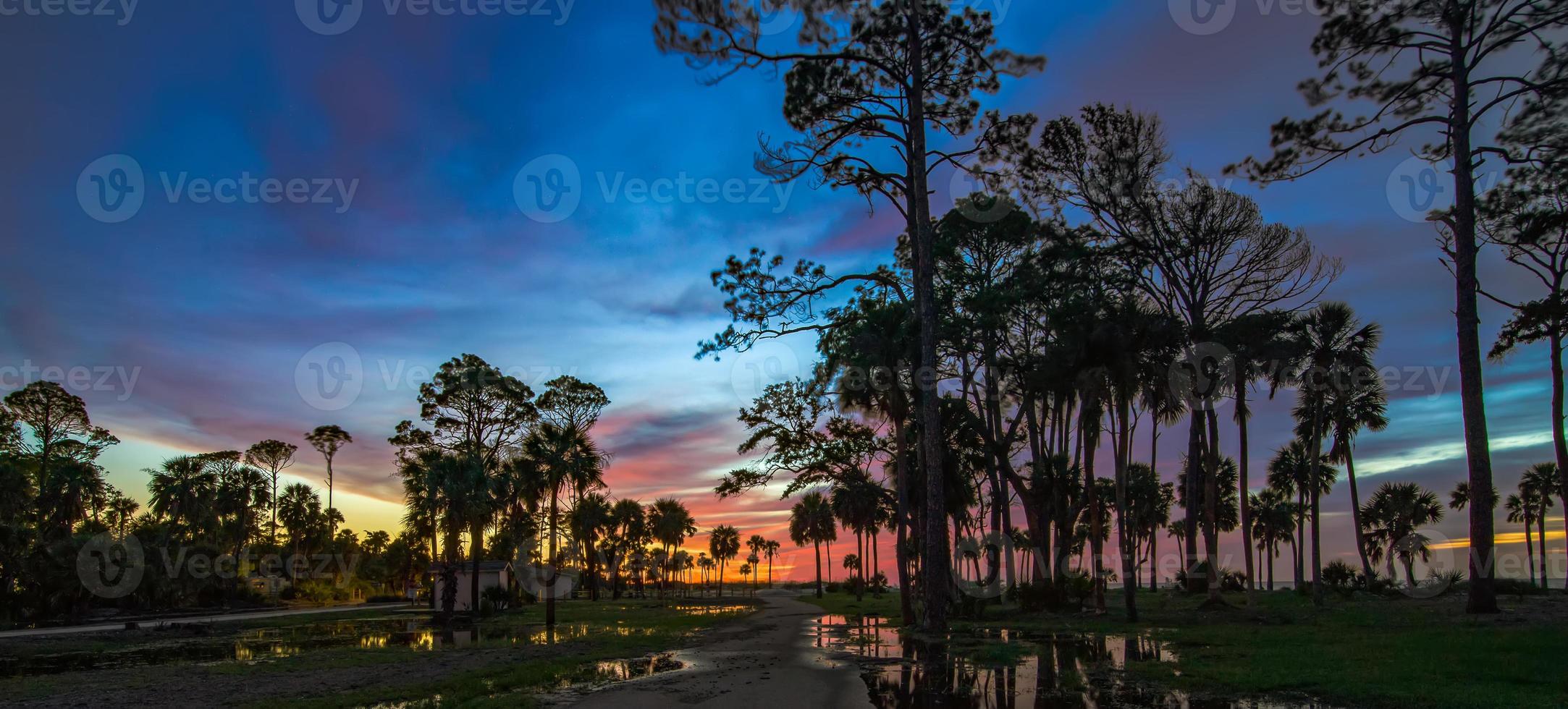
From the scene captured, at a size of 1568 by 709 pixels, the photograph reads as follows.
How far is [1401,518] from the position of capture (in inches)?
2159

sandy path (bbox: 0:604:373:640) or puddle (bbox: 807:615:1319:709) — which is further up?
puddle (bbox: 807:615:1319:709)

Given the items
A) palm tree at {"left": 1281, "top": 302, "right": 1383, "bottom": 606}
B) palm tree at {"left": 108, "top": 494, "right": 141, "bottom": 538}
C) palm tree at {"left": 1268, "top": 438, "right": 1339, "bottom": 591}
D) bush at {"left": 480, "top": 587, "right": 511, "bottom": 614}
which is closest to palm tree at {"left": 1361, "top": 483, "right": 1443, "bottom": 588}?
palm tree at {"left": 1268, "top": 438, "right": 1339, "bottom": 591}

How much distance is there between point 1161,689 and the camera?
38.1 ft

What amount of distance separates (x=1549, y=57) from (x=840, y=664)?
2290 cm

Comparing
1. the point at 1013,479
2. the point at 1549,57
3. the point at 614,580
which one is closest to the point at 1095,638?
the point at 1013,479

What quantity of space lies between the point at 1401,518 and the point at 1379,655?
54345 mm

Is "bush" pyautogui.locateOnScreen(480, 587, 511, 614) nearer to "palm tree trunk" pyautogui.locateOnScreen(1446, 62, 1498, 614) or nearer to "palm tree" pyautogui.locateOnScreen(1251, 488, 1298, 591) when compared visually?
"palm tree trunk" pyautogui.locateOnScreen(1446, 62, 1498, 614)

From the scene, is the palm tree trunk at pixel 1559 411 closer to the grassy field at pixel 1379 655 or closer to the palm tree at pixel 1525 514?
the grassy field at pixel 1379 655

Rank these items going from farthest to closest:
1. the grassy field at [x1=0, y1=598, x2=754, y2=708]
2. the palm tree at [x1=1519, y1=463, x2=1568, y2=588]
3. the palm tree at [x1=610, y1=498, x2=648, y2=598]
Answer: the palm tree at [x1=610, y1=498, x2=648, y2=598], the palm tree at [x1=1519, y1=463, x2=1568, y2=588], the grassy field at [x1=0, y1=598, x2=754, y2=708]

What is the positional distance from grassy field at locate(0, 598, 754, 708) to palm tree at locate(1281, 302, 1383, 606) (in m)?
28.4

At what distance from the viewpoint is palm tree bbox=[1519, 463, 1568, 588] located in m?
53.7

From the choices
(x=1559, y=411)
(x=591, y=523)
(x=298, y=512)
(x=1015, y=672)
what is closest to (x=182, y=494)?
(x=298, y=512)

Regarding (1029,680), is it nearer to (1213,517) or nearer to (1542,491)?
(1213,517)

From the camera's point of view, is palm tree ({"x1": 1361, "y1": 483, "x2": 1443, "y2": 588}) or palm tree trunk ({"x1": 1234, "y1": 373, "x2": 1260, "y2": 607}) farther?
palm tree ({"x1": 1361, "y1": 483, "x2": 1443, "y2": 588})
